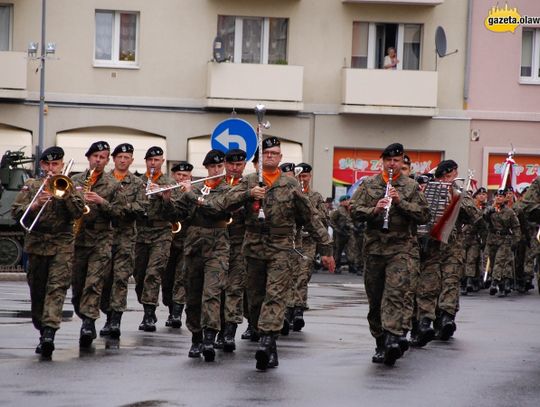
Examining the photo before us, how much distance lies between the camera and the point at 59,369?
1240 cm

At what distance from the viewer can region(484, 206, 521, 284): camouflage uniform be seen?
26781 mm

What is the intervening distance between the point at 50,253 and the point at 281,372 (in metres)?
2.58

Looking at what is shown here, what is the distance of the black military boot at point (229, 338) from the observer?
1429 centimetres

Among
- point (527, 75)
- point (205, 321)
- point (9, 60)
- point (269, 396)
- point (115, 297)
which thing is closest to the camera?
point (269, 396)

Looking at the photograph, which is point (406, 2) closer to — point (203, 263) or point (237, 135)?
point (237, 135)

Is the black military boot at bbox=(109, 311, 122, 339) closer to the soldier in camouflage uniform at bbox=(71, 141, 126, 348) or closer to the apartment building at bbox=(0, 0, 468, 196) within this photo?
the soldier in camouflage uniform at bbox=(71, 141, 126, 348)

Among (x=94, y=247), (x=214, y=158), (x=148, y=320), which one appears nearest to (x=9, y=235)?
(x=148, y=320)

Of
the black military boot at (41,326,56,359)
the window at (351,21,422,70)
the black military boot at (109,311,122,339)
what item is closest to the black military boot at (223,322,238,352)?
the black military boot at (109,311,122,339)

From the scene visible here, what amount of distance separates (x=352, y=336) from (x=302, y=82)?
20338 mm

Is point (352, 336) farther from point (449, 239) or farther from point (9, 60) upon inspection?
point (9, 60)

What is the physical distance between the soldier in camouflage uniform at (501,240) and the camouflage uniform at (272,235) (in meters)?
13.9

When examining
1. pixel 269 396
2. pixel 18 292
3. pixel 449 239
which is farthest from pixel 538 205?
pixel 18 292

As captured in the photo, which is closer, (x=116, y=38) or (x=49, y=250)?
(x=49, y=250)

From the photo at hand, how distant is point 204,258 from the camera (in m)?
13.8
